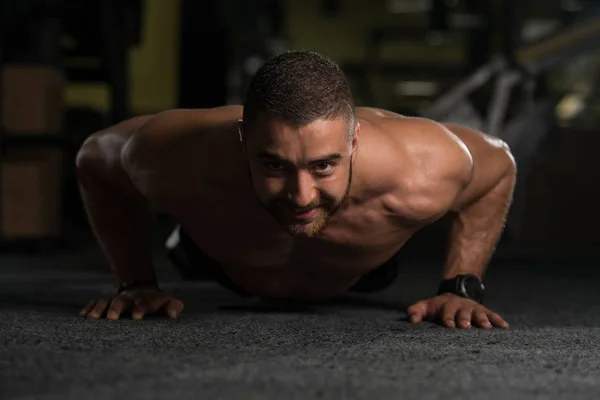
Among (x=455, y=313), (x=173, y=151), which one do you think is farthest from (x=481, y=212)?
(x=173, y=151)

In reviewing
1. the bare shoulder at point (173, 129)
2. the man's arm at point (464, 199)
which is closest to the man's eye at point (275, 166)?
the bare shoulder at point (173, 129)

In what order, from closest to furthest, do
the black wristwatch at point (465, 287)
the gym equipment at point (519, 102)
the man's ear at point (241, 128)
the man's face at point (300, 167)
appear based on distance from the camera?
the man's face at point (300, 167)
the man's ear at point (241, 128)
the black wristwatch at point (465, 287)
the gym equipment at point (519, 102)

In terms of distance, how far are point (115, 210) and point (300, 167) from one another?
0.54 metres

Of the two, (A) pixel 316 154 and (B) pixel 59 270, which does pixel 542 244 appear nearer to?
(B) pixel 59 270

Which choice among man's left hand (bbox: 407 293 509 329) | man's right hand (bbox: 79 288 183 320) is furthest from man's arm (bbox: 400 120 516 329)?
man's right hand (bbox: 79 288 183 320)

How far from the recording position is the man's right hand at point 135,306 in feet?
4.97

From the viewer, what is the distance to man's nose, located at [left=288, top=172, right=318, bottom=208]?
1282 millimetres

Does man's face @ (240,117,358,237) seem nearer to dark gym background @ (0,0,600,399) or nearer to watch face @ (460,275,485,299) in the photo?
dark gym background @ (0,0,600,399)

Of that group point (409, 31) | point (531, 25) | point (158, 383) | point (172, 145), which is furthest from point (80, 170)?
point (531, 25)

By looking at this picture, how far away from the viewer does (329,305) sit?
184 cm

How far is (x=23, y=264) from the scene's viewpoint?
2.64m

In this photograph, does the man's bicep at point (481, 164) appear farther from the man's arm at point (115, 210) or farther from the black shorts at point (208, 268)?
the man's arm at point (115, 210)

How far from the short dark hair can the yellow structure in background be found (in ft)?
13.7

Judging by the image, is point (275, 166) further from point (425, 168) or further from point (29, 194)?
point (29, 194)
